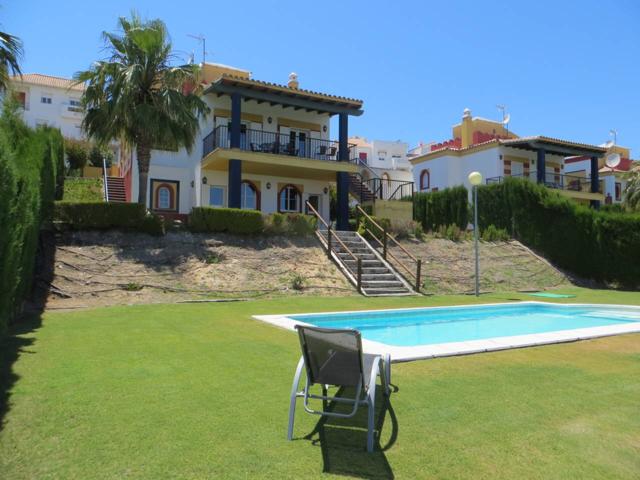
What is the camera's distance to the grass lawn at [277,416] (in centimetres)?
311

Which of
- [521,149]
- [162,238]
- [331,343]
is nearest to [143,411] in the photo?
[331,343]

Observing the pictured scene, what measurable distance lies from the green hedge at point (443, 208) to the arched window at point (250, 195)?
376 inches

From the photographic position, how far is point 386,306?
473 inches

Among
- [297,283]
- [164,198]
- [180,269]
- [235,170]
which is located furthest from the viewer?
[164,198]

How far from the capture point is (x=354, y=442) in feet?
11.8

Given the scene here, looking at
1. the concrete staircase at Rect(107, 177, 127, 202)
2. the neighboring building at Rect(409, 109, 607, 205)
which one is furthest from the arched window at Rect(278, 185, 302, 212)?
the neighboring building at Rect(409, 109, 607, 205)

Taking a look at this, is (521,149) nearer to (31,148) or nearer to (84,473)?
(31,148)

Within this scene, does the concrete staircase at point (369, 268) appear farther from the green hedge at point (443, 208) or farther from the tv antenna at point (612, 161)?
the tv antenna at point (612, 161)

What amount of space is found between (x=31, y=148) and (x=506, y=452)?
11566 mm

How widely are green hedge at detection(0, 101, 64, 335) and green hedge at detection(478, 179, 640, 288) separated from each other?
67.1ft

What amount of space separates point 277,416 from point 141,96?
15907mm

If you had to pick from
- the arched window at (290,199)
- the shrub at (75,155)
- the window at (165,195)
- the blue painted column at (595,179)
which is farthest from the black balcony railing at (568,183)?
the shrub at (75,155)

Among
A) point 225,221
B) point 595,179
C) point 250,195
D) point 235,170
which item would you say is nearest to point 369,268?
point 225,221

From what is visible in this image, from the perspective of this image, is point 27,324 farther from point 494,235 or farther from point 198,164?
point 494,235
